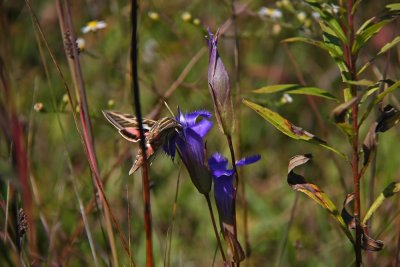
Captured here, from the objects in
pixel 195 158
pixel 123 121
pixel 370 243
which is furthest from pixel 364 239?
pixel 123 121

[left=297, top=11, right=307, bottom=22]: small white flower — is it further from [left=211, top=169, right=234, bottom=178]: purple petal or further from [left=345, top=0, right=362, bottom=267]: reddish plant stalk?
[left=211, top=169, right=234, bottom=178]: purple petal

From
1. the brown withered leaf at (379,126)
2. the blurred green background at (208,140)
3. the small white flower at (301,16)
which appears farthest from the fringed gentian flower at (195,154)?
the small white flower at (301,16)

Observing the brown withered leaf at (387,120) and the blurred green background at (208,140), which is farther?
the blurred green background at (208,140)

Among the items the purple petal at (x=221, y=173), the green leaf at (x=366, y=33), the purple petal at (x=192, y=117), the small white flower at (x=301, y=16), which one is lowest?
the purple petal at (x=221, y=173)

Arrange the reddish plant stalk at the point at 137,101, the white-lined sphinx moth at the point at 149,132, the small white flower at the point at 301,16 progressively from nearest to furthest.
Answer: the reddish plant stalk at the point at 137,101 → the white-lined sphinx moth at the point at 149,132 → the small white flower at the point at 301,16

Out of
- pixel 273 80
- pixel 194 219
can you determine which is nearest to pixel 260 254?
pixel 194 219

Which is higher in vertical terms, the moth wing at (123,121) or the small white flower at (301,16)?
the small white flower at (301,16)

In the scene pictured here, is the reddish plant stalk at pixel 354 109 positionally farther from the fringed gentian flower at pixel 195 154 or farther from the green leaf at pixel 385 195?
the fringed gentian flower at pixel 195 154

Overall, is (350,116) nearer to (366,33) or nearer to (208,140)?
(366,33)
